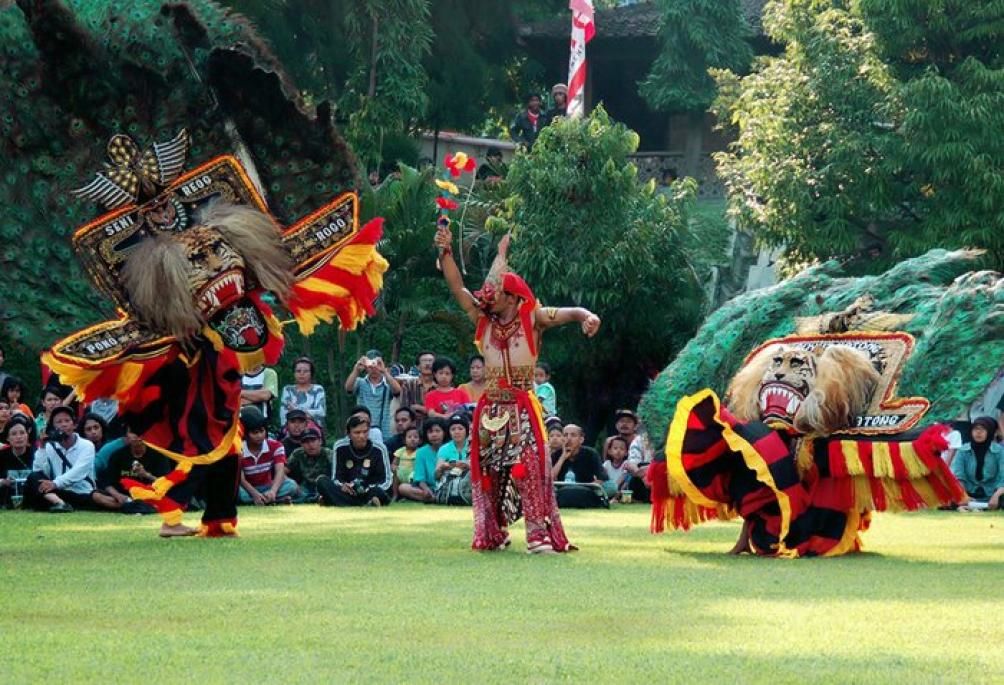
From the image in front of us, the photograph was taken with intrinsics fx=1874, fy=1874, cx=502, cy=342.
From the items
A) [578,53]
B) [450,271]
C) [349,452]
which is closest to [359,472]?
[349,452]

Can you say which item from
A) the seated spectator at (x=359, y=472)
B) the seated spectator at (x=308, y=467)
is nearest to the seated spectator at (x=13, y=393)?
the seated spectator at (x=308, y=467)

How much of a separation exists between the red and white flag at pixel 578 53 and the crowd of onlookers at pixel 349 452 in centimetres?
642

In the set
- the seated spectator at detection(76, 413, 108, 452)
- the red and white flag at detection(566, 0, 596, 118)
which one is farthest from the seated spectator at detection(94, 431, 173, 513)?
the red and white flag at detection(566, 0, 596, 118)

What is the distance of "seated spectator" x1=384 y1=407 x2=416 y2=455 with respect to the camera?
16.8 meters

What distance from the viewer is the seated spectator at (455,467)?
16.0 m

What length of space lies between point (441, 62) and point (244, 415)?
12.1 m

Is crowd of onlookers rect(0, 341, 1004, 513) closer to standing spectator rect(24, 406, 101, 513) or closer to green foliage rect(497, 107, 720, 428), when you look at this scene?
standing spectator rect(24, 406, 101, 513)

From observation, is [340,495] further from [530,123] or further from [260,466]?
[530,123]

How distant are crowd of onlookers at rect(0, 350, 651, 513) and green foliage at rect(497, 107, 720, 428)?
3.30 meters

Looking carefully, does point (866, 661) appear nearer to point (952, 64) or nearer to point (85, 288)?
point (85, 288)

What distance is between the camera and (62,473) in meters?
14.8

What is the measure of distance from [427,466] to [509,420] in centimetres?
585

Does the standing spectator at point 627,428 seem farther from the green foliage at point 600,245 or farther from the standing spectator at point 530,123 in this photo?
the standing spectator at point 530,123

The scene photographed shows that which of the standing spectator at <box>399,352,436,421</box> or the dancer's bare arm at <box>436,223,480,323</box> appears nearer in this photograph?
the dancer's bare arm at <box>436,223,480,323</box>
